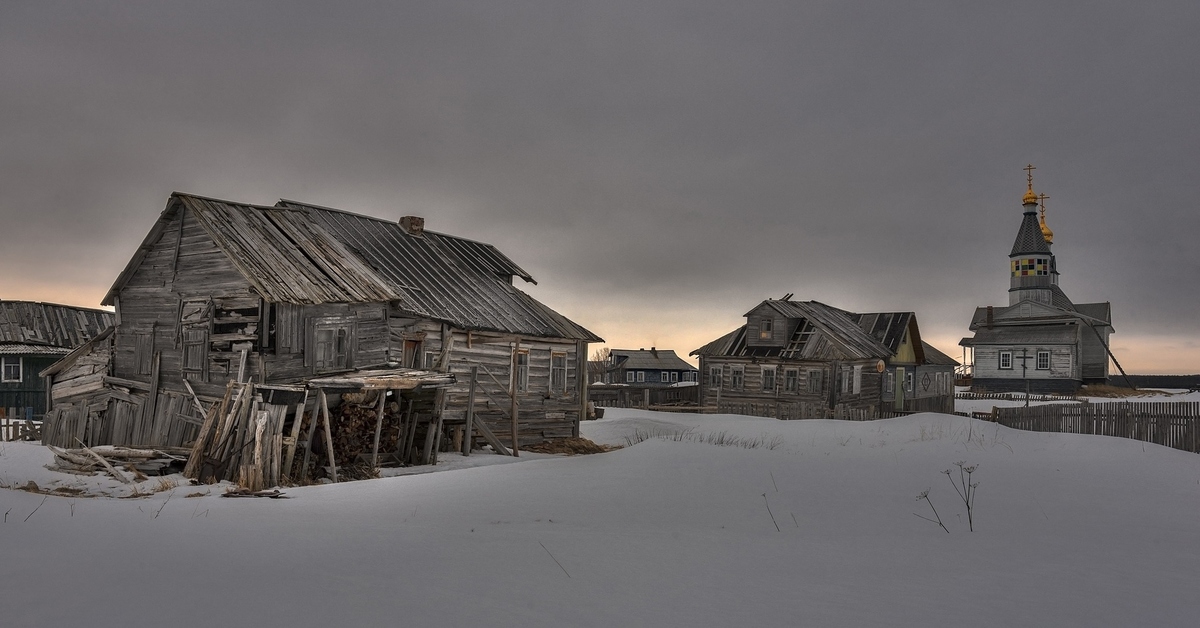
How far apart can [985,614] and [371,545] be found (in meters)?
5.81

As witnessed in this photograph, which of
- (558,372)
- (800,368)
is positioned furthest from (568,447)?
(800,368)

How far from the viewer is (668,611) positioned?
242 inches

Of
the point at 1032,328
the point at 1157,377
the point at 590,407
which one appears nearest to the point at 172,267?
the point at 590,407

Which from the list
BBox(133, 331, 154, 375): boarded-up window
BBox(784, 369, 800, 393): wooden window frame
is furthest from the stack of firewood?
BBox(784, 369, 800, 393): wooden window frame

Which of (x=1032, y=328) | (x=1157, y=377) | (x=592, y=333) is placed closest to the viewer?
(x=592, y=333)

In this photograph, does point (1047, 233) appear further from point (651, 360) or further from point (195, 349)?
point (195, 349)

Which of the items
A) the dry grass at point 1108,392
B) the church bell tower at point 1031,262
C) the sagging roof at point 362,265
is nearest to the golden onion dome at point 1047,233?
the church bell tower at point 1031,262

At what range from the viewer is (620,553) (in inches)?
315

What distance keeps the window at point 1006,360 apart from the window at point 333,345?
50157mm

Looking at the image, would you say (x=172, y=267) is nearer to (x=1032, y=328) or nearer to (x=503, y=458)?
(x=503, y=458)

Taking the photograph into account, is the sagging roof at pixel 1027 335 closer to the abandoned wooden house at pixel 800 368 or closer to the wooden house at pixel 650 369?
the abandoned wooden house at pixel 800 368

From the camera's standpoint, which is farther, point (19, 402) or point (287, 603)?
point (19, 402)

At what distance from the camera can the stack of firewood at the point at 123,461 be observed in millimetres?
16625

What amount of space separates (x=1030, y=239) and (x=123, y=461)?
233 feet
